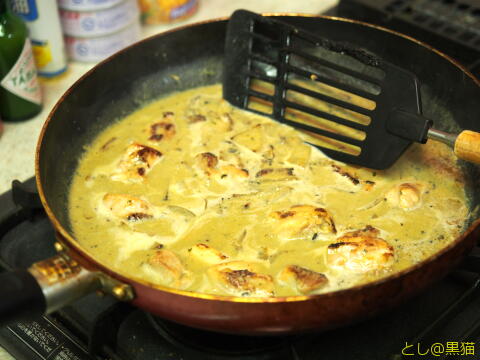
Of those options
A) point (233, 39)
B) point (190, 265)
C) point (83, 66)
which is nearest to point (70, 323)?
point (190, 265)

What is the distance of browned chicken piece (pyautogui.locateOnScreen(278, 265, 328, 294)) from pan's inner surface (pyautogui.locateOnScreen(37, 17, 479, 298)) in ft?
1.35

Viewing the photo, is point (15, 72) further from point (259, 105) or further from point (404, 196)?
point (404, 196)

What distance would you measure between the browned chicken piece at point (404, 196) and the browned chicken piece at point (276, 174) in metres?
0.22

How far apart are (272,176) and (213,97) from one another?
38 cm

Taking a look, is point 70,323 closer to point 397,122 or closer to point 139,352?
point 139,352

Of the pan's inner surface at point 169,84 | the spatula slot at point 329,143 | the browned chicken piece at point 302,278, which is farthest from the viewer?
the spatula slot at point 329,143

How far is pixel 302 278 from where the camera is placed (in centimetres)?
113

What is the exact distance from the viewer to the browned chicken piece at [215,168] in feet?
4.61

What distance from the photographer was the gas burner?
1.13m

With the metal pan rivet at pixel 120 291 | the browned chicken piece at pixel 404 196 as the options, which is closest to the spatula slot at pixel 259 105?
the browned chicken piece at pixel 404 196

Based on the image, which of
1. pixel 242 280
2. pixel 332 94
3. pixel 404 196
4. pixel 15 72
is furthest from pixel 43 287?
pixel 332 94

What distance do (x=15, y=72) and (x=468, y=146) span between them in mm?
1142

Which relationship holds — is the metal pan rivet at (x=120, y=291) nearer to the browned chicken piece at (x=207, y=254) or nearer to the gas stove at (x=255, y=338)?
the gas stove at (x=255, y=338)

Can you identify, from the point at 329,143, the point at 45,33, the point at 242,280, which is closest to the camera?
the point at 242,280
